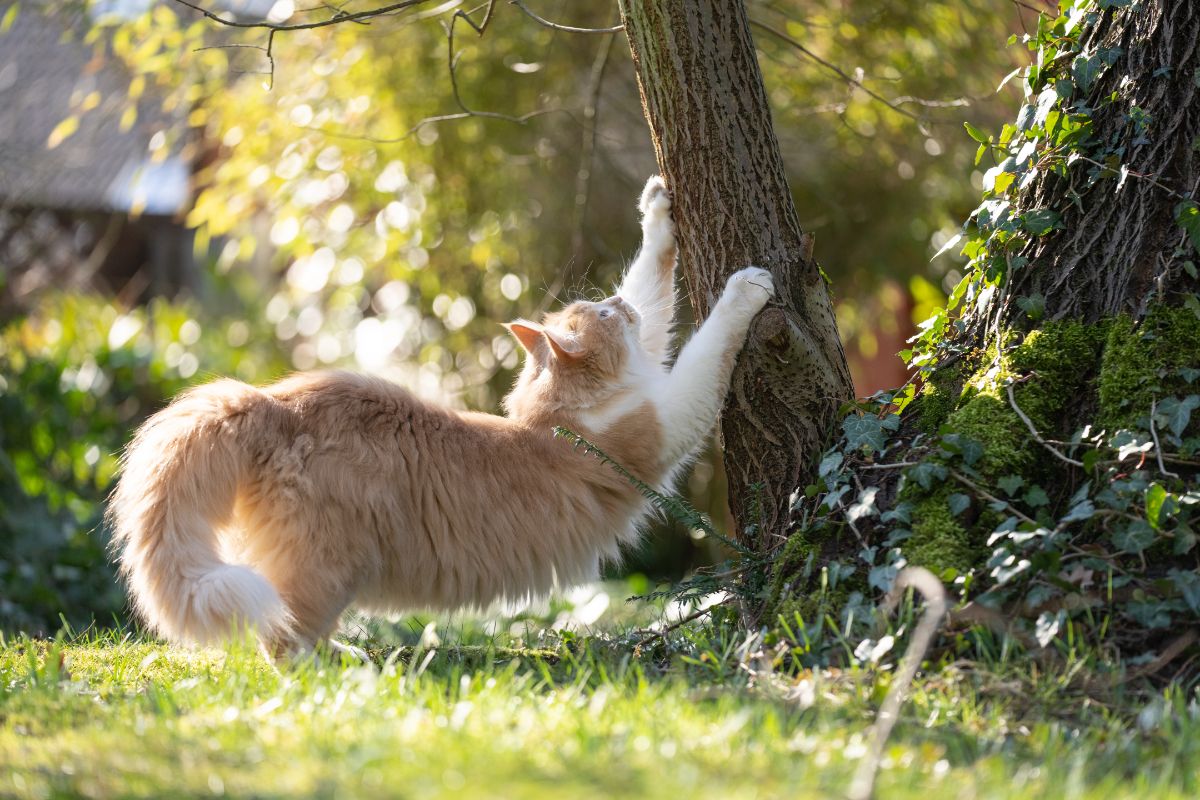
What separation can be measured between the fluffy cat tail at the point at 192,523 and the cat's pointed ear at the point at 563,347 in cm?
105

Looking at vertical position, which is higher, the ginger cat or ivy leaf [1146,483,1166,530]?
the ginger cat

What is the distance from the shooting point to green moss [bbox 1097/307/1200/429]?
2.96 meters

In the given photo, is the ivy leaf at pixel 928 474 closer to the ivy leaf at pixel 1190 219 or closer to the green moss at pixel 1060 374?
the green moss at pixel 1060 374

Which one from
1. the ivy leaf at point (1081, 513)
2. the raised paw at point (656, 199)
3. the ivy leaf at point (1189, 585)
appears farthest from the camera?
the raised paw at point (656, 199)

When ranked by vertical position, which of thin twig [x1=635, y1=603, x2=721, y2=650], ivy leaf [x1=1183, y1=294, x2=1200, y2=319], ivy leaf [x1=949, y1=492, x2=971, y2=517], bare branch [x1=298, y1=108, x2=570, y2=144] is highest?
bare branch [x1=298, y1=108, x2=570, y2=144]

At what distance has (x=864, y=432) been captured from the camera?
3.37 meters

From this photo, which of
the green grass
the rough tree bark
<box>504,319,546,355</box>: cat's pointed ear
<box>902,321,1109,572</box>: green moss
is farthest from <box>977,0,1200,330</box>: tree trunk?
<box>504,319,546,355</box>: cat's pointed ear

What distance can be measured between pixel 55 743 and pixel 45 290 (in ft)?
26.6

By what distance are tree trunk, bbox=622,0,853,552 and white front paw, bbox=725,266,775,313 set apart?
0.04 m

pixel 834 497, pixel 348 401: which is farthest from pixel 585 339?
pixel 834 497

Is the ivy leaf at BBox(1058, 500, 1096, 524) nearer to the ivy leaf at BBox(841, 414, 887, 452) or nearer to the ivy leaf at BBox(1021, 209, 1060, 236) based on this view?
the ivy leaf at BBox(841, 414, 887, 452)

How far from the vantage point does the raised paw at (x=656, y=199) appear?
407cm

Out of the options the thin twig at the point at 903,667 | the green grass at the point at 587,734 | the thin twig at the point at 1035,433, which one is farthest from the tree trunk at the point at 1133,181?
the green grass at the point at 587,734

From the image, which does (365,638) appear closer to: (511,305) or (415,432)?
(415,432)
